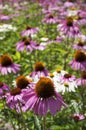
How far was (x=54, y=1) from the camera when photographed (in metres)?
10.7

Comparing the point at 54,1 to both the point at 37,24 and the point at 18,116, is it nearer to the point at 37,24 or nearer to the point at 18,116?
the point at 37,24

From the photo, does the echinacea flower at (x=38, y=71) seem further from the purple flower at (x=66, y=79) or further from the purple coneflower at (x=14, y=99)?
the purple coneflower at (x=14, y=99)

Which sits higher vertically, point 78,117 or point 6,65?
point 6,65

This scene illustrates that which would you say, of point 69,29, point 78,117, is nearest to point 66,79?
point 78,117

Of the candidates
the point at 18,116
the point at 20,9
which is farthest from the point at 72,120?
the point at 20,9

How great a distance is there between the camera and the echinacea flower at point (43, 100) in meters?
2.25

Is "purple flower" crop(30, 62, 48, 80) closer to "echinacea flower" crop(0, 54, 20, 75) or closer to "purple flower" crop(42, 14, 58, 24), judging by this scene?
"echinacea flower" crop(0, 54, 20, 75)

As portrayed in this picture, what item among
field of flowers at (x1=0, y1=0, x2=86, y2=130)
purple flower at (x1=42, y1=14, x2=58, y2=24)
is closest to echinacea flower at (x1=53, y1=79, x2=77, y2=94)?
field of flowers at (x1=0, y1=0, x2=86, y2=130)

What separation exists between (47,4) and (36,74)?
6.44m

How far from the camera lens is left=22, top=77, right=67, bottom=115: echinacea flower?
225cm

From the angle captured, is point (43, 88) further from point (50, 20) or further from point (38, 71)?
point (50, 20)

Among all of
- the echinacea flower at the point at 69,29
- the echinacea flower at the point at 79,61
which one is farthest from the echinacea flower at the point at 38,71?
the echinacea flower at the point at 69,29

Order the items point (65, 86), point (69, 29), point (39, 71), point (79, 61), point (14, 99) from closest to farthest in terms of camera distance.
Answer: point (14, 99)
point (65, 86)
point (39, 71)
point (79, 61)
point (69, 29)

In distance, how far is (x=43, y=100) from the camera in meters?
2.30
